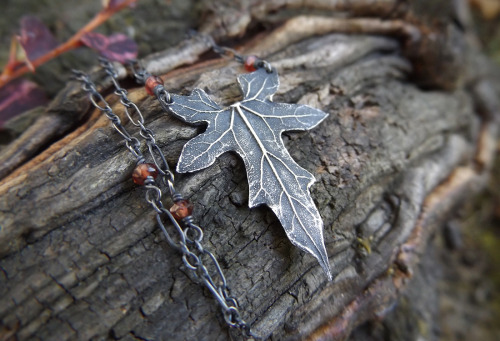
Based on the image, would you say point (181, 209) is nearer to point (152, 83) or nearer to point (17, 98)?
point (152, 83)

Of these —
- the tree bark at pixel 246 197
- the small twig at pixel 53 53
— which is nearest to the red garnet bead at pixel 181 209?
the tree bark at pixel 246 197

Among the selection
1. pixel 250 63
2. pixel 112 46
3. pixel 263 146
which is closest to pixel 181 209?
pixel 263 146

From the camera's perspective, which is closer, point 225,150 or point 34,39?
point 225,150

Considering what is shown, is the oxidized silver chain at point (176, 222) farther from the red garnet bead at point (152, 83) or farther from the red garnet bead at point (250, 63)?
the red garnet bead at point (250, 63)

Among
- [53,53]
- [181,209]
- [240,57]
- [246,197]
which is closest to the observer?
[181,209]

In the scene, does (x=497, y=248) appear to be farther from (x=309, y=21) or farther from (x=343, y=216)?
(x=309, y=21)

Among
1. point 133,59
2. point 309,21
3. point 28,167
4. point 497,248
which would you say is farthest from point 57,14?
point 497,248

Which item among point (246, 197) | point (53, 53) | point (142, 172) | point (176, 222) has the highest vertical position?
point (53, 53)
